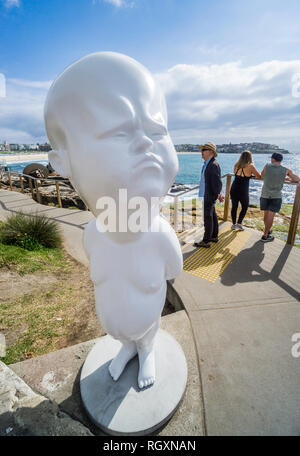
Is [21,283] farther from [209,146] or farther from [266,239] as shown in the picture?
[266,239]

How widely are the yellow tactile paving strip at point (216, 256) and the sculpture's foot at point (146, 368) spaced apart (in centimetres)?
156

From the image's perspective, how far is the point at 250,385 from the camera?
1.83m

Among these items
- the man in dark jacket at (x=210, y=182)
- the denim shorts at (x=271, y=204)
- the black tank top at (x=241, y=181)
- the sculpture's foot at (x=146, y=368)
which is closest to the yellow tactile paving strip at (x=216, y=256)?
the man in dark jacket at (x=210, y=182)

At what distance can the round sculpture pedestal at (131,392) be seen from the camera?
1.53 meters

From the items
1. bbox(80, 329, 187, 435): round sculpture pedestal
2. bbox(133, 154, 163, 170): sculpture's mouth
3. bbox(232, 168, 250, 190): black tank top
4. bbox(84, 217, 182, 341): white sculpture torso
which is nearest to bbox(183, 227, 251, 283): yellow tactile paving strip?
bbox(232, 168, 250, 190): black tank top

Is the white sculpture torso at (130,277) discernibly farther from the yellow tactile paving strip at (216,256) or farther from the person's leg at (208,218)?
the person's leg at (208,218)

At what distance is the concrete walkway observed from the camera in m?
1.62

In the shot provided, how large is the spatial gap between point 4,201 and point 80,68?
26.9 feet

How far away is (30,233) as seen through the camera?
4.49 meters

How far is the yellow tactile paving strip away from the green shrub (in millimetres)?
2671

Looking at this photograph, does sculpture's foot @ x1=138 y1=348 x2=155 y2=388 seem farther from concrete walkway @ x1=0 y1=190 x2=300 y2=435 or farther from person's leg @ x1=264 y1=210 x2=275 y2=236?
person's leg @ x1=264 y1=210 x2=275 y2=236

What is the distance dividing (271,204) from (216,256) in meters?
1.44

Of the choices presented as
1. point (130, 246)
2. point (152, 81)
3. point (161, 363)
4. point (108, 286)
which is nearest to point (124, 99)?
point (152, 81)
